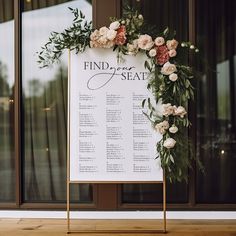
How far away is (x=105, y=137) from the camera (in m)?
4.33

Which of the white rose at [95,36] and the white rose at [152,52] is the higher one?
the white rose at [95,36]

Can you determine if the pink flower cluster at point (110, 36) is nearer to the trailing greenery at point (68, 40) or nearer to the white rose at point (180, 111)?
the trailing greenery at point (68, 40)

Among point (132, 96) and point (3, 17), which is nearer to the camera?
point (132, 96)

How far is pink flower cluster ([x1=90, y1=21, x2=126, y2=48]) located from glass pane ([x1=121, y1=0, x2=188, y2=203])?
1.92ft

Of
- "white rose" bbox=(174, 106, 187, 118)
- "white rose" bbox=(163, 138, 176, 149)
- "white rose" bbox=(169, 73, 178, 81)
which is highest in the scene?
"white rose" bbox=(169, 73, 178, 81)

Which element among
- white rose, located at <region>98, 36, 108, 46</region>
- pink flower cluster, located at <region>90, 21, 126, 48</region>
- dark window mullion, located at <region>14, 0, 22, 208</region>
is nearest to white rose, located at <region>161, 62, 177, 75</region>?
pink flower cluster, located at <region>90, 21, 126, 48</region>

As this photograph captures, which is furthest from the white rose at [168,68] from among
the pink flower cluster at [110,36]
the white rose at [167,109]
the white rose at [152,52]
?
the pink flower cluster at [110,36]

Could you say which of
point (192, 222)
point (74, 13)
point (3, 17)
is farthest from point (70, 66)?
point (192, 222)

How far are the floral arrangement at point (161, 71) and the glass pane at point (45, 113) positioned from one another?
47cm

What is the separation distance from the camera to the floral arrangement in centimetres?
418

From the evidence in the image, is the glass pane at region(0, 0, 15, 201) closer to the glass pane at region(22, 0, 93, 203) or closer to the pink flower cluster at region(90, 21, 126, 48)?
the glass pane at region(22, 0, 93, 203)

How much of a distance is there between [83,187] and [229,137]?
59.5 inches

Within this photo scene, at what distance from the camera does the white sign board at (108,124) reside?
4301mm

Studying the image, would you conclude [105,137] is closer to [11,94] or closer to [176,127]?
[176,127]
